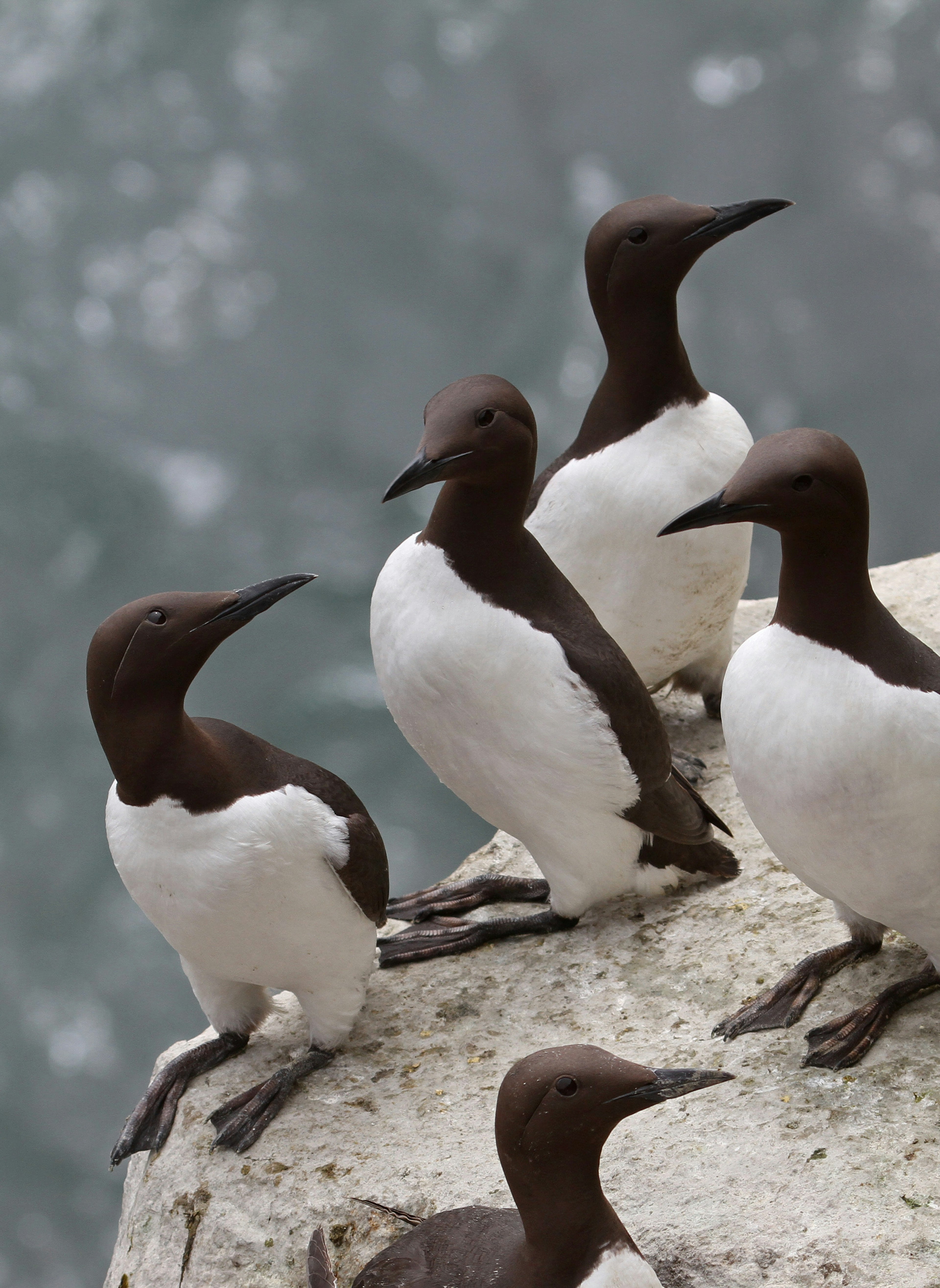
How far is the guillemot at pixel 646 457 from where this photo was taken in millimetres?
5004

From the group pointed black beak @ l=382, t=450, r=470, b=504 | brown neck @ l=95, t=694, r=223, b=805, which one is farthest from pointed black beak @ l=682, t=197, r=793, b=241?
brown neck @ l=95, t=694, r=223, b=805

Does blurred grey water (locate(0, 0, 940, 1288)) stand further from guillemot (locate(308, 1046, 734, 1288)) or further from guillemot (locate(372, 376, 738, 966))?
guillemot (locate(308, 1046, 734, 1288))

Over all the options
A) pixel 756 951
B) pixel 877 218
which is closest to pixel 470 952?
pixel 756 951

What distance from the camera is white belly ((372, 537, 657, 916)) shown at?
4465 mm

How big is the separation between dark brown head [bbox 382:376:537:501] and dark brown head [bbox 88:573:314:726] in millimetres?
559

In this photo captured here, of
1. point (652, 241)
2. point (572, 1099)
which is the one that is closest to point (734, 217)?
point (652, 241)

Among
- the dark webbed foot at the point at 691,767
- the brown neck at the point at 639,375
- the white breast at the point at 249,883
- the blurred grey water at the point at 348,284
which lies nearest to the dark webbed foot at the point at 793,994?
the white breast at the point at 249,883

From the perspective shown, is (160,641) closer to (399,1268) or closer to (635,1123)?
(399,1268)

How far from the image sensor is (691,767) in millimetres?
5777

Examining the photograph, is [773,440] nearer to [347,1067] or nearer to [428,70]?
[347,1067]

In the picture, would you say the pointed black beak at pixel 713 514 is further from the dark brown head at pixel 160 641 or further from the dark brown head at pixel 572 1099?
the dark brown head at pixel 572 1099

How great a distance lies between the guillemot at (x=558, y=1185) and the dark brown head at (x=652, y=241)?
8.86 feet

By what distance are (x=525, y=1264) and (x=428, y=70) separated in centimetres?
1122

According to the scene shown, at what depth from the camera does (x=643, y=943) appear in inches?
189
